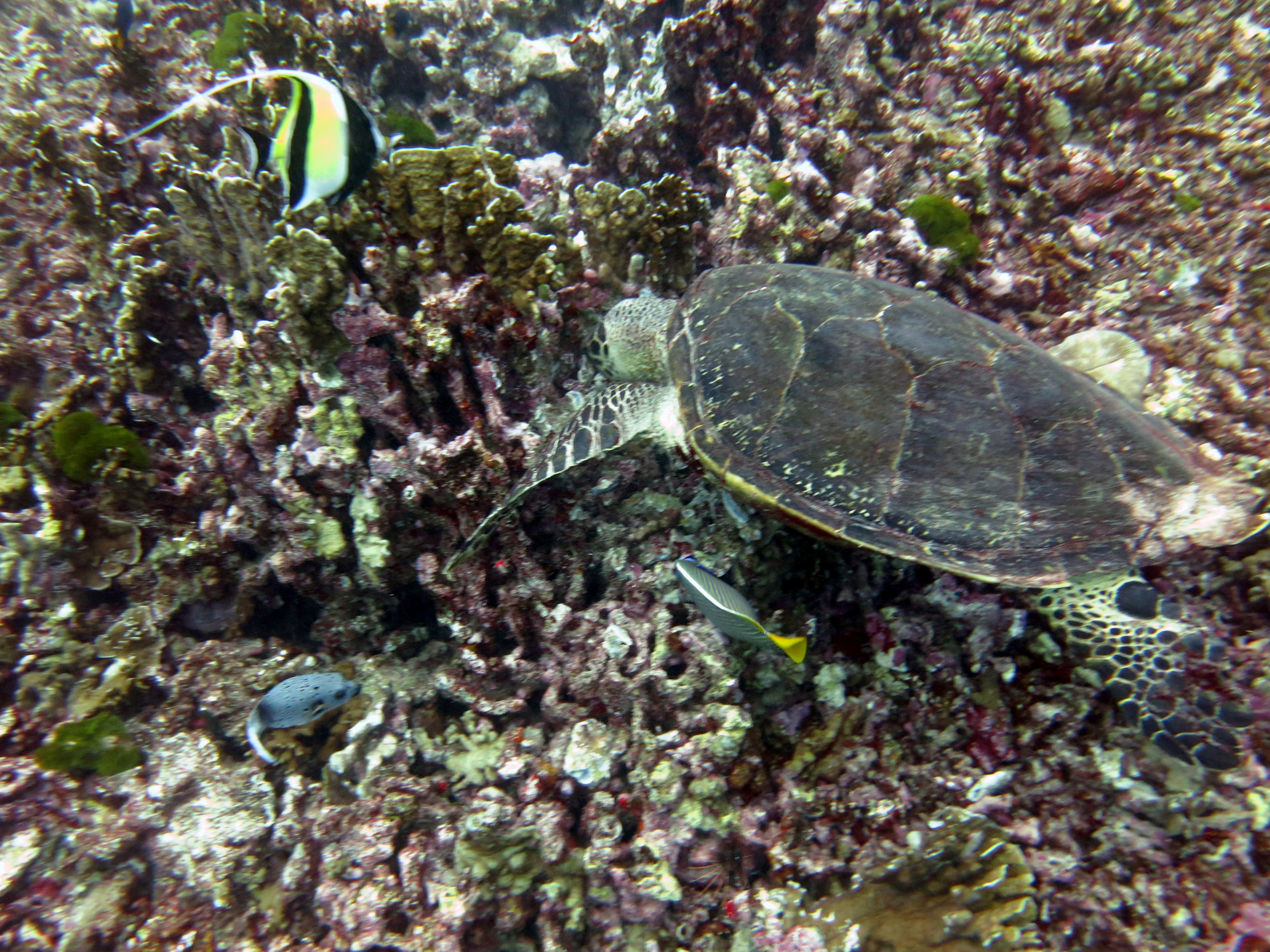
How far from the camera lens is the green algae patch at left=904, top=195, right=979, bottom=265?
10.8 ft

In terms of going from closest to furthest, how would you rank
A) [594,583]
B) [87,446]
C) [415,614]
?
[87,446], [594,583], [415,614]

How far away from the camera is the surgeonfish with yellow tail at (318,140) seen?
2.00 m

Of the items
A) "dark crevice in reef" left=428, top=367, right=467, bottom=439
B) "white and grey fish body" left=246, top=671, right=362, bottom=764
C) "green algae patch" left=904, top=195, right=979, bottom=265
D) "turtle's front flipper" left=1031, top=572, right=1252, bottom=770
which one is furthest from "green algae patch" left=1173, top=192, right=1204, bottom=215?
"white and grey fish body" left=246, top=671, right=362, bottom=764

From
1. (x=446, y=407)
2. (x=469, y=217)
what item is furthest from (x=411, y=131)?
(x=446, y=407)

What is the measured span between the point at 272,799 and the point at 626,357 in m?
2.74

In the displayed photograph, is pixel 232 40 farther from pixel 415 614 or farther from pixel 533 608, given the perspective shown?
pixel 533 608

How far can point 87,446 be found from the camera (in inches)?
98.5

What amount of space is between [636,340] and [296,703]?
2387 mm

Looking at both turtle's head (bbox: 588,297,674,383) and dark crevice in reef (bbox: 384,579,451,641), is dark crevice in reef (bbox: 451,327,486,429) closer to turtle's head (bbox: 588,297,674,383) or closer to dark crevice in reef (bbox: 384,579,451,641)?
turtle's head (bbox: 588,297,674,383)

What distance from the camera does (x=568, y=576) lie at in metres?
2.77

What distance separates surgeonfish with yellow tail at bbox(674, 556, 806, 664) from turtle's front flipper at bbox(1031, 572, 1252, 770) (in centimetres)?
119

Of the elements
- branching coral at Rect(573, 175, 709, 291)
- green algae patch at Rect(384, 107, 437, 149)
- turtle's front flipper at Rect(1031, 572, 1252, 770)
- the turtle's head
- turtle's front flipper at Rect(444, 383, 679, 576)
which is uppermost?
green algae patch at Rect(384, 107, 437, 149)

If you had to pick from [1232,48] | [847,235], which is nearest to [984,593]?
[847,235]

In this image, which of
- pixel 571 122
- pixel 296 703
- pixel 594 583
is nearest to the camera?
pixel 296 703
